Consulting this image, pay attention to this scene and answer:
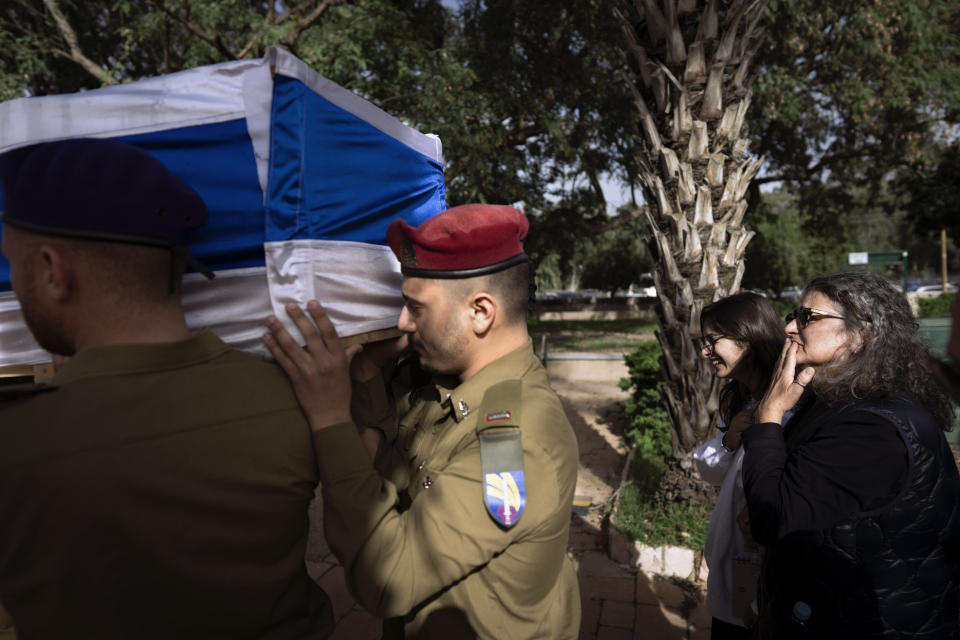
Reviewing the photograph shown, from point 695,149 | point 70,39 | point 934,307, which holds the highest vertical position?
point 70,39

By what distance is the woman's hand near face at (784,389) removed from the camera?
2.02 metres

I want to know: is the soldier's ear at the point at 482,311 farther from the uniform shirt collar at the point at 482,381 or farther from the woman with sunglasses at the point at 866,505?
the woman with sunglasses at the point at 866,505

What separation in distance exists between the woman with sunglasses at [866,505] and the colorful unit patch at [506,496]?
89 cm

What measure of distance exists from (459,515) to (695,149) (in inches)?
133

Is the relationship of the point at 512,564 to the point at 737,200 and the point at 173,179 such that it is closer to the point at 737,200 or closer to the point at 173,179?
the point at 173,179

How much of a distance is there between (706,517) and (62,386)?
4082 millimetres

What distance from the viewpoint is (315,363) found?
1.34 meters

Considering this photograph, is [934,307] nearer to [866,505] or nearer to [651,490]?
[651,490]

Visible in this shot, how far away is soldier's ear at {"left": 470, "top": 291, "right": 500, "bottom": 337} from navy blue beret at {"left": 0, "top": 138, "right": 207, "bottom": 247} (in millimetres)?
725

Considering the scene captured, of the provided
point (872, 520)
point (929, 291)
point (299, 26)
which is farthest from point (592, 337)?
point (929, 291)

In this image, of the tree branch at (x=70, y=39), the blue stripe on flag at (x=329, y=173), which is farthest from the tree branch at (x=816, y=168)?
the blue stripe on flag at (x=329, y=173)

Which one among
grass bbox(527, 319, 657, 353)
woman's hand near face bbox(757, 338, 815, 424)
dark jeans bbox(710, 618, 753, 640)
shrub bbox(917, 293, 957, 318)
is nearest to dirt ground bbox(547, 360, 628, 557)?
dark jeans bbox(710, 618, 753, 640)

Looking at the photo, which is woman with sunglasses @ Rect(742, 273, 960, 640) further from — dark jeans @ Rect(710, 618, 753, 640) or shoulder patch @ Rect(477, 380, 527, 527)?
shoulder patch @ Rect(477, 380, 527, 527)

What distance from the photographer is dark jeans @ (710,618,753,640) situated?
8.09ft
